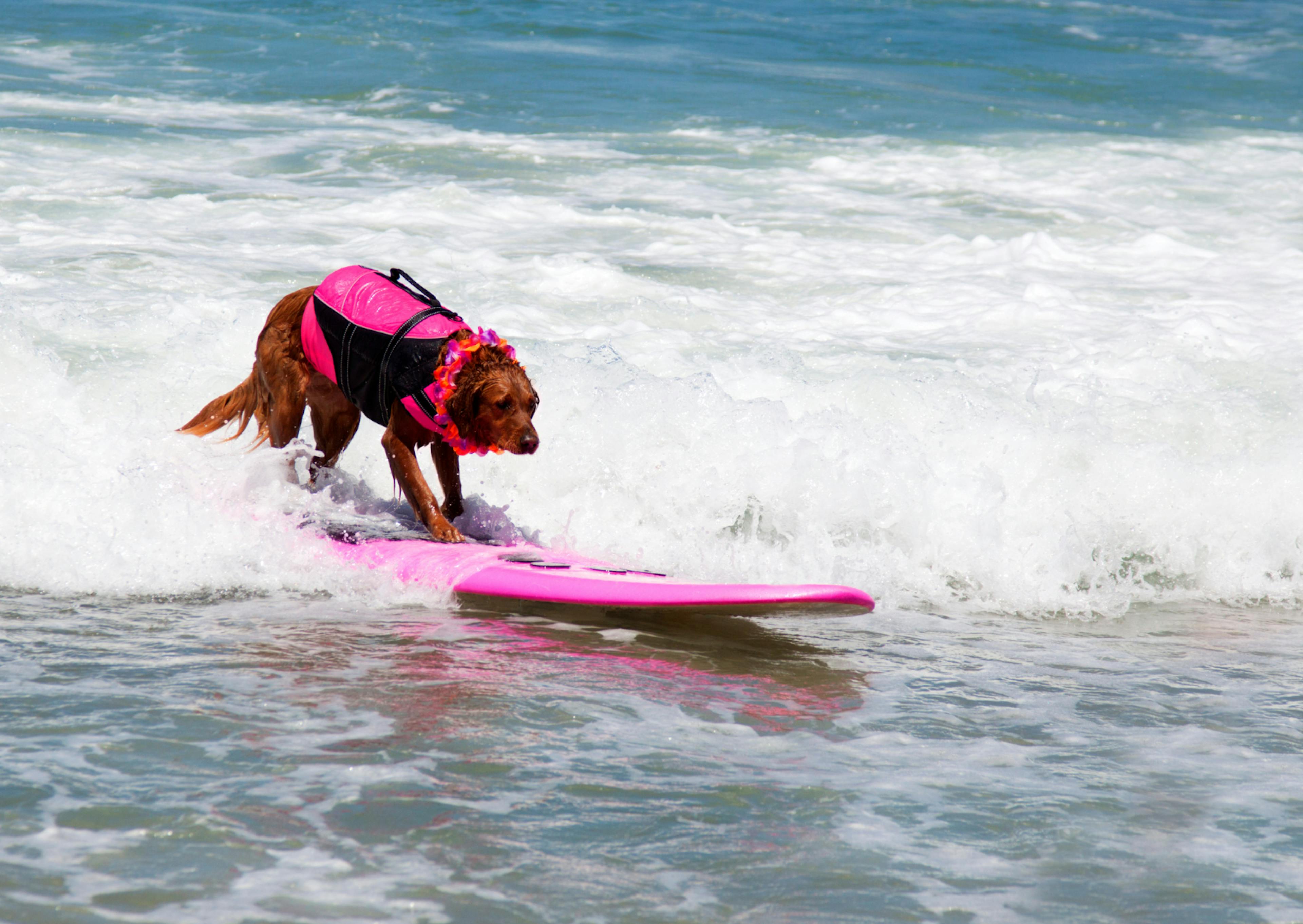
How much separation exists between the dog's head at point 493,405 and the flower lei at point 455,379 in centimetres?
2

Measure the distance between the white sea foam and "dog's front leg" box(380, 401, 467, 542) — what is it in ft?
1.62

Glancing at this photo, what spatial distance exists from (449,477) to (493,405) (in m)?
0.86

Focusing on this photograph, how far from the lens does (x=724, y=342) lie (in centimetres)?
865

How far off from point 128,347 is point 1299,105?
17.3 m

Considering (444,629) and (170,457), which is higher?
(170,457)

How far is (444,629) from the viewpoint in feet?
15.3

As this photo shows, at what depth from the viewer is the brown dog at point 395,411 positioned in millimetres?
4805

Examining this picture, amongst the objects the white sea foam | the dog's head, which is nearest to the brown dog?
the dog's head

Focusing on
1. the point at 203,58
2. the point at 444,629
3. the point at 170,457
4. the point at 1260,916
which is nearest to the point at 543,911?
the point at 1260,916

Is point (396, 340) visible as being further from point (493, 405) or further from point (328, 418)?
point (328, 418)

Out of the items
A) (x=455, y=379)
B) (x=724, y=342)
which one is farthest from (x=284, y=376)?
(x=724, y=342)

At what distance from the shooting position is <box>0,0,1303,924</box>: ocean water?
2918 mm

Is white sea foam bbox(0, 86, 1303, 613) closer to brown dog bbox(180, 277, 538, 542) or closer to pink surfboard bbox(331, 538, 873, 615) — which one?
brown dog bbox(180, 277, 538, 542)

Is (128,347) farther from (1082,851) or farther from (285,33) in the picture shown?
(285,33)
